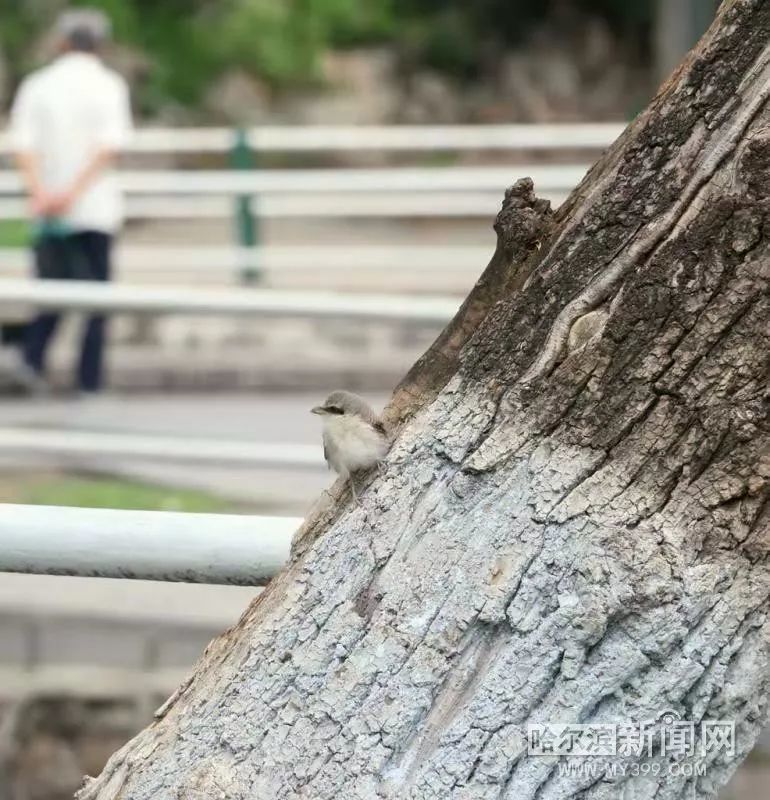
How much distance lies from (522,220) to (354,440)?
0.38 meters

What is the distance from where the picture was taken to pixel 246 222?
10.2 metres

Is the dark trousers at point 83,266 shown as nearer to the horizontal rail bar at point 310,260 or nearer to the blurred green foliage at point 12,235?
the horizontal rail bar at point 310,260

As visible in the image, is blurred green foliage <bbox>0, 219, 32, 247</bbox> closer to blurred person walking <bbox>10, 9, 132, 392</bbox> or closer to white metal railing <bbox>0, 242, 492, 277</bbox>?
white metal railing <bbox>0, 242, 492, 277</bbox>

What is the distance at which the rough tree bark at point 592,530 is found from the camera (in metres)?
1.69

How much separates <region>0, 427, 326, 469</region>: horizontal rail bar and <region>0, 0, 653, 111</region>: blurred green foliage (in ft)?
47.0

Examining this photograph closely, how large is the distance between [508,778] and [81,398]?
735cm

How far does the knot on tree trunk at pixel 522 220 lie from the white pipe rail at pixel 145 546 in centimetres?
61

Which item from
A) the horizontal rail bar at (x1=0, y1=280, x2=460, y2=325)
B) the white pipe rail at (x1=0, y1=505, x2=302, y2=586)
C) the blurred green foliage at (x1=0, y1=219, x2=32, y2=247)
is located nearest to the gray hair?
the horizontal rail bar at (x1=0, y1=280, x2=460, y2=325)

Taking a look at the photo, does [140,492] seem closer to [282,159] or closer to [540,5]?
[282,159]

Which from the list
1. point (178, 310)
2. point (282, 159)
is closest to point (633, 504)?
point (178, 310)

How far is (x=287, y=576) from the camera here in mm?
1862

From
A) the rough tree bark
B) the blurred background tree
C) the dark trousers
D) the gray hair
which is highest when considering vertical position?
the blurred background tree

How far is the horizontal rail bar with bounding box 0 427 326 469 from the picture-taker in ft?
17.3

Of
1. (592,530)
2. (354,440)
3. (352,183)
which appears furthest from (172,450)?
(352,183)
